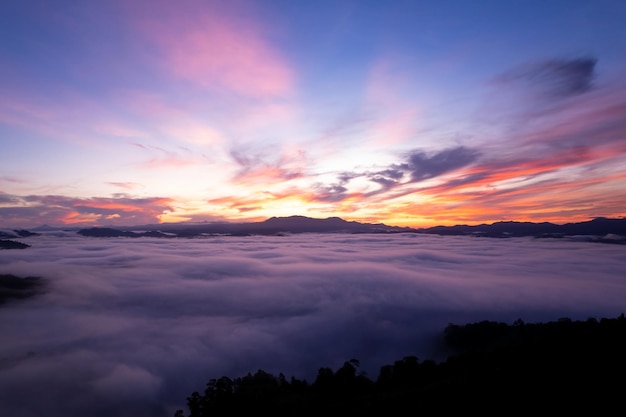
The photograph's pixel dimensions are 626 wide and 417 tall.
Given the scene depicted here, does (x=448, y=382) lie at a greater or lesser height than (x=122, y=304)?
greater

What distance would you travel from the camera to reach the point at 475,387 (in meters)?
20.5

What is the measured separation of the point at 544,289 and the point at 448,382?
79.1 metres

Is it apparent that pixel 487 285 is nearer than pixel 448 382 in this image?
No

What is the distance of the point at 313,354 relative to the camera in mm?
51219

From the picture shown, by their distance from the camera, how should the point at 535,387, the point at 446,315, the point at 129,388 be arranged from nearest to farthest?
the point at 535,387 → the point at 129,388 → the point at 446,315

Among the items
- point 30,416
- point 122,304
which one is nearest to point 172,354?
point 30,416

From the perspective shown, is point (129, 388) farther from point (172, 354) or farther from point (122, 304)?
point (122, 304)

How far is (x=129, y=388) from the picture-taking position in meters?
37.4

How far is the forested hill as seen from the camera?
712 inches

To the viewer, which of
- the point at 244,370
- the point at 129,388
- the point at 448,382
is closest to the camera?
the point at 448,382

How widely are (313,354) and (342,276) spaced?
46.4m

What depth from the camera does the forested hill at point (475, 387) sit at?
712 inches

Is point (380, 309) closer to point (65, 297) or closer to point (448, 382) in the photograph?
point (448, 382)

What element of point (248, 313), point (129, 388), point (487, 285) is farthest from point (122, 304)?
point (487, 285)
